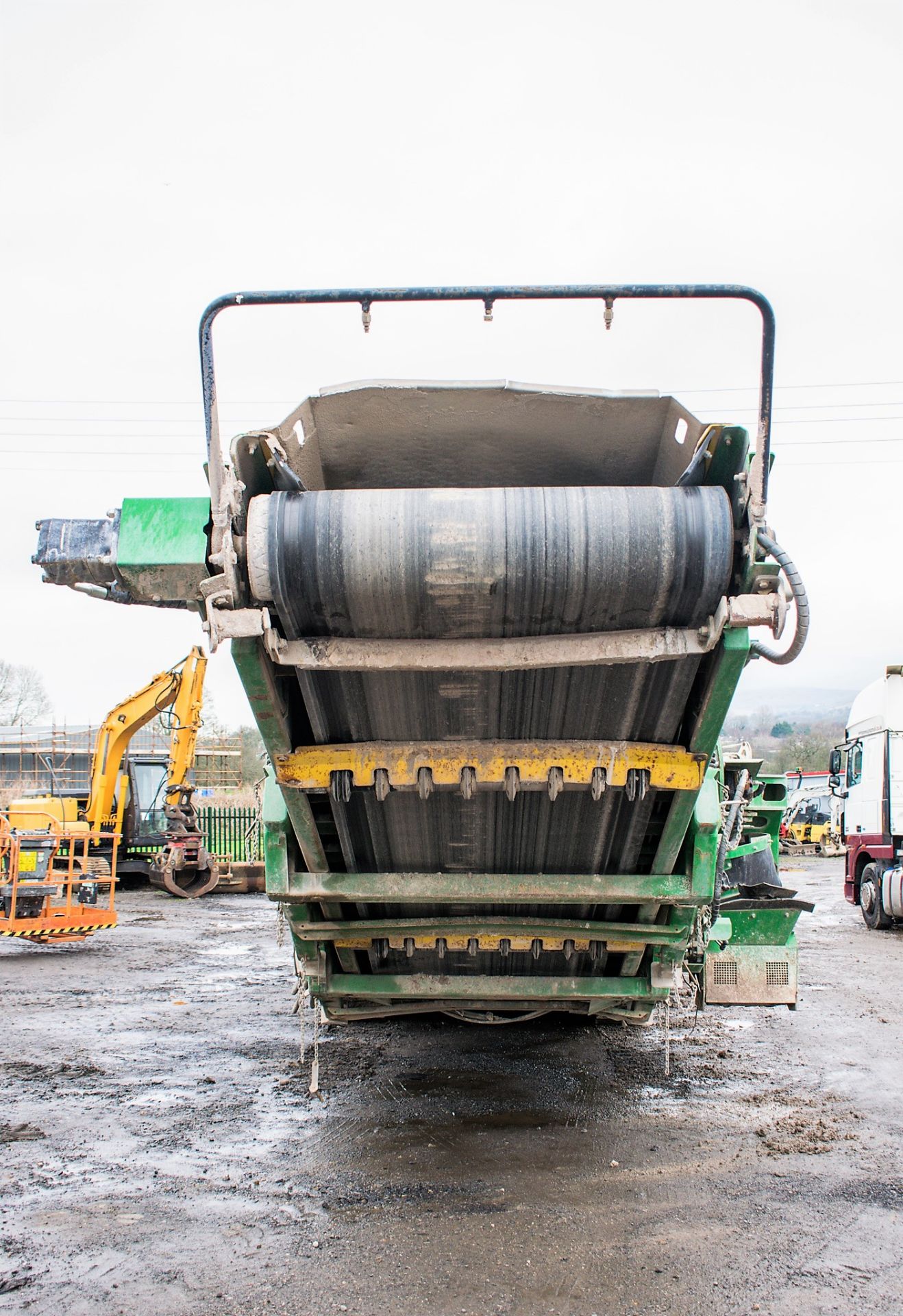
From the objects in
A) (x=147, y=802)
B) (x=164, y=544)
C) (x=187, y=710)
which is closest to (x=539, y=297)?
(x=164, y=544)

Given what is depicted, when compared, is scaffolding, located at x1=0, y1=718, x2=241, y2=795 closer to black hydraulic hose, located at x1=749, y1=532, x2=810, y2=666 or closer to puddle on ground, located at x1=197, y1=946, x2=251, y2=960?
puddle on ground, located at x1=197, y1=946, x2=251, y2=960

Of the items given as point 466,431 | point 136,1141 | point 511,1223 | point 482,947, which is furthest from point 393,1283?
point 466,431

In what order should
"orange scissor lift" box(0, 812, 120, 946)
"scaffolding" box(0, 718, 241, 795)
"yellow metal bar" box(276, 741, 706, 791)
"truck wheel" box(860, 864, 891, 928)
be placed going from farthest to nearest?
"scaffolding" box(0, 718, 241, 795), "truck wheel" box(860, 864, 891, 928), "orange scissor lift" box(0, 812, 120, 946), "yellow metal bar" box(276, 741, 706, 791)

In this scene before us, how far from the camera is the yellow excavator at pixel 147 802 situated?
588 inches

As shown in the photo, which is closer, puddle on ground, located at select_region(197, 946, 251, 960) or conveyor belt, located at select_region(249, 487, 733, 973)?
conveyor belt, located at select_region(249, 487, 733, 973)

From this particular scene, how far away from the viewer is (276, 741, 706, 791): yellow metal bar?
10.4 feet

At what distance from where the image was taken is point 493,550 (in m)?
2.75

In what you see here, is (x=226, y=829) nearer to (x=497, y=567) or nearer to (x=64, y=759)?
(x=64, y=759)

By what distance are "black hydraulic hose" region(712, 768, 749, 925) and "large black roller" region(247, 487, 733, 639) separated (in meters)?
1.83

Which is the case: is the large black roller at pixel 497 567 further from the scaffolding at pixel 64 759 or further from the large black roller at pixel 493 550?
the scaffolding at pixel 64 759

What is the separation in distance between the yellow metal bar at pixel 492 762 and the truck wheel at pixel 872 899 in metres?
11.1

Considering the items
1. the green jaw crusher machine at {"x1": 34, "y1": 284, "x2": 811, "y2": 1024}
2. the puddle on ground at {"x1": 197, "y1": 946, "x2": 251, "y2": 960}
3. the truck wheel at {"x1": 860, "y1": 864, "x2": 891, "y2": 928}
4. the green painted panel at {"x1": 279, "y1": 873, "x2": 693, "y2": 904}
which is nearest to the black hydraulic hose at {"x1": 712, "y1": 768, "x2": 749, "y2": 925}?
the green jaw crusher machine at {"x1": 34, "y1": 284, "x2": 811, "y2": 1024}

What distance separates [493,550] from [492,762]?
0.76m

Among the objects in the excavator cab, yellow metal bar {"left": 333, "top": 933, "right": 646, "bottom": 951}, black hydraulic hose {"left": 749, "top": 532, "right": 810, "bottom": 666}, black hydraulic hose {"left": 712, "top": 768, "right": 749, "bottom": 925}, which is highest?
black hydraulic hose {"left": 749, "top": 532, "right": 810, "bottom": 666}
